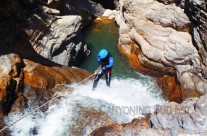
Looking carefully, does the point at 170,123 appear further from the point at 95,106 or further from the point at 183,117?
the point at 95,106

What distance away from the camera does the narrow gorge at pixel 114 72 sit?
31.6 ft

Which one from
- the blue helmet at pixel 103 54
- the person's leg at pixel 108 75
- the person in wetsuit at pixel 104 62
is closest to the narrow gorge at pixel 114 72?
the person's leg at pixel 108 75

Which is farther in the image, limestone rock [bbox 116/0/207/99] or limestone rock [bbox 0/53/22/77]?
limestone rock [bbox 116/0/207/99]

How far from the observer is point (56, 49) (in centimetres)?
1659

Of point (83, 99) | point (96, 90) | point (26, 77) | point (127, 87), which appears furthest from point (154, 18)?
point (26, 77)

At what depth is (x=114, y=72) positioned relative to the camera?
54.7 ft

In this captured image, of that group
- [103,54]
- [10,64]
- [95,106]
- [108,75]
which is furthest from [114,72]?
[10,64]

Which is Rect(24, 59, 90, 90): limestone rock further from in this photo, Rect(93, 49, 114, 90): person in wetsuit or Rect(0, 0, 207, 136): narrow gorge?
Rect(93, 49, 114, 90): person in wetsuit

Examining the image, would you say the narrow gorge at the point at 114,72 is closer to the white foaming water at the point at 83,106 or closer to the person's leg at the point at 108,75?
the white foaming water at the point at 83,106

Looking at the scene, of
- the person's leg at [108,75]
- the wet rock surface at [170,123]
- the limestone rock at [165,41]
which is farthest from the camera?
the limestone rock at [165,41]

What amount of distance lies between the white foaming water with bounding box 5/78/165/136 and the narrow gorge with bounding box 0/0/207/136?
34 mm

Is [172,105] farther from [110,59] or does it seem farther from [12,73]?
[12,73]

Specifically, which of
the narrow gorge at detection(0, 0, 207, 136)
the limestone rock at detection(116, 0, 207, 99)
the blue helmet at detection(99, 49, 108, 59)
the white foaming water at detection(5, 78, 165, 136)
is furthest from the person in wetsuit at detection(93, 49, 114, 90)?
the limestone rock at detection(116, 0, 207, 99)

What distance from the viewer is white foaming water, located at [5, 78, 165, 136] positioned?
33.6 feet
